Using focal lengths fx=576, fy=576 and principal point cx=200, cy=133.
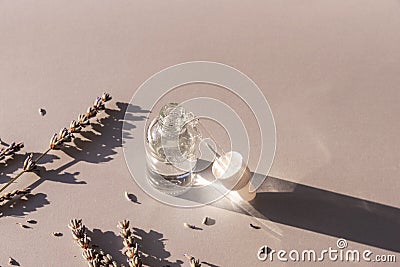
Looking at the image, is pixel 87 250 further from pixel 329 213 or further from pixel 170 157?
pixel 329 213

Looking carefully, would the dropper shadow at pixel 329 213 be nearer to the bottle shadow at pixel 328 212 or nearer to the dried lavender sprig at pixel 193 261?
the bottle shadow at pixel 328 212

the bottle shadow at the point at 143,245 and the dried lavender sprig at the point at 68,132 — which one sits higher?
the dried lavender sprig at the point at 68,132

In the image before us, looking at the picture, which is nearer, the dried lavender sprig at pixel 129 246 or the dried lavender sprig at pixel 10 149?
the dried lavender sprig at pixel 129 246

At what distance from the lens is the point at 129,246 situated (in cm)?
80

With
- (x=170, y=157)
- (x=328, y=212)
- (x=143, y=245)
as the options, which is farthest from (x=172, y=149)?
(x=328, y=212)

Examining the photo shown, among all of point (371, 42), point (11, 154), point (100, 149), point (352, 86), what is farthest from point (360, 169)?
point (11, 154)

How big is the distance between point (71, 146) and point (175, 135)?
199 mm

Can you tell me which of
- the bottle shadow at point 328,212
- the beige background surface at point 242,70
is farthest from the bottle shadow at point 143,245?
the bottle shadow at point 328,212

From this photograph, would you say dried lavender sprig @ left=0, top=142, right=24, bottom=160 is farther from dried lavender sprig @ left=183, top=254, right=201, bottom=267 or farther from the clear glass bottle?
dried lavender sprig @ left=183, top=254, right=201, bottom=267

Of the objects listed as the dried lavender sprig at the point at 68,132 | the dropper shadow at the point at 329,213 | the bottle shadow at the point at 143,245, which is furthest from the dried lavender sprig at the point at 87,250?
the dropper shadow at the point at 329,213

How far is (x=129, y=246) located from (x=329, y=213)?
0.29 m

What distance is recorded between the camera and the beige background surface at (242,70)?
0.83 metres

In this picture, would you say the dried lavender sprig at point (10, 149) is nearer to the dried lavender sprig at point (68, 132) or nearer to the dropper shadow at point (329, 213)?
the dried lavender sprig at point (68, 132)

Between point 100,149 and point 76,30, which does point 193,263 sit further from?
point 76,30
